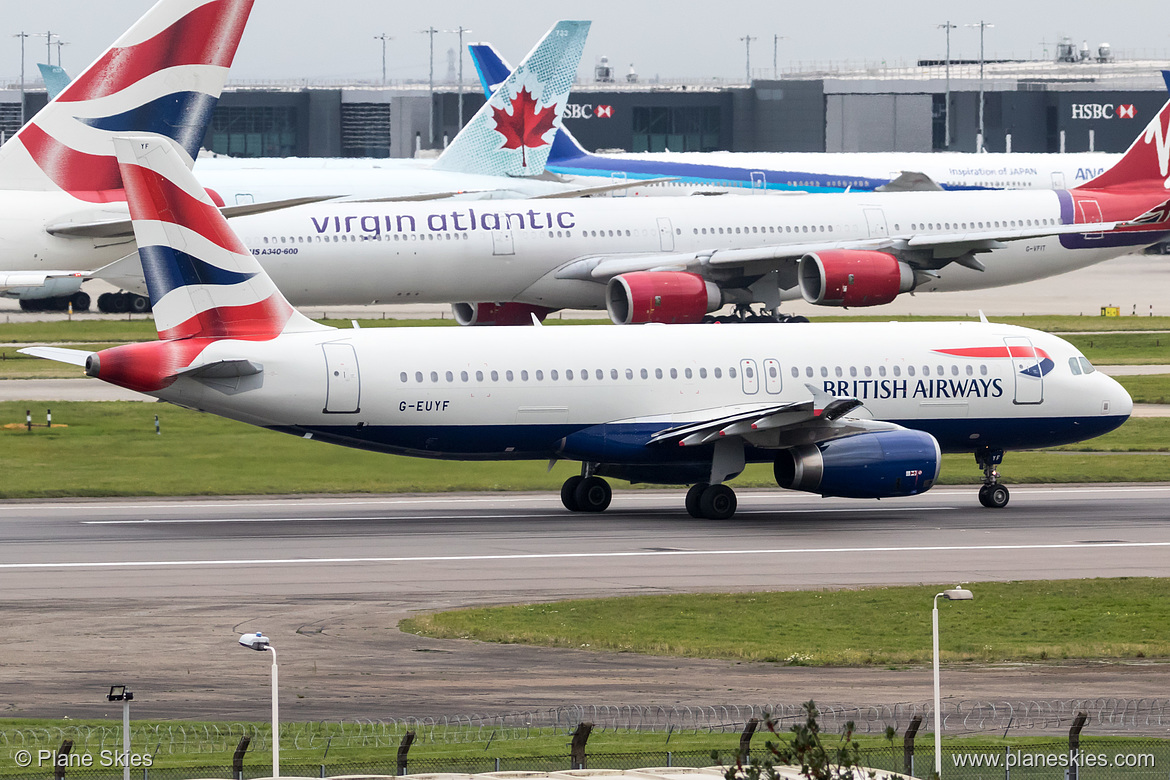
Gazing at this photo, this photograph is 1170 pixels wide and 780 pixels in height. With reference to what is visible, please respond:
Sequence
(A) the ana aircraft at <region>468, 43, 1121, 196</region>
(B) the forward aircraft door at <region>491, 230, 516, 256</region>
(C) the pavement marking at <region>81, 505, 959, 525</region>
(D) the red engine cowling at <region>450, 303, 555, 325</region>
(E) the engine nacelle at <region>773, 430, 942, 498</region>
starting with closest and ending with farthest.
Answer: (E) the engine nacelle at <region>773, 430, 942, 498</region>, (C) the pavement marking at <region>81, 505, 959, 525</region>, (B) the forward aircraft door at <region>491, 230, 516, 256</region>, (D) the red engine cowling at <region>450, 303, 555, 325</region>, (A) the ana aircraft at <region>468, 43, 1121, 196</region>

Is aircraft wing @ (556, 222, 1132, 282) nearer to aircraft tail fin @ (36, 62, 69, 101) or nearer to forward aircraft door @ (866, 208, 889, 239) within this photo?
forward aircraft door @ (866, 208, 889, 239)

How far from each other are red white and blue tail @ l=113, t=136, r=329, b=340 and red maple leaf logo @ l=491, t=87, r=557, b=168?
139 feet

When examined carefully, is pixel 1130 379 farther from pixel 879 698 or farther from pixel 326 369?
pixel 879 698

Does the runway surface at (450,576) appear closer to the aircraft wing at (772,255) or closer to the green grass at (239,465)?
the green grass at (239,465)

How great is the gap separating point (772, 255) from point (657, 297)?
16.6 ft

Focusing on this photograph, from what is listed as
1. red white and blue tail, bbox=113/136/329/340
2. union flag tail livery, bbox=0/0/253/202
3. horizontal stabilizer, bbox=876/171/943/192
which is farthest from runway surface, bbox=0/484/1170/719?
horizontal stabilizer, bbox=876/171/943/192

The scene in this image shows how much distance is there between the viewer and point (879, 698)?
24672 millimetres

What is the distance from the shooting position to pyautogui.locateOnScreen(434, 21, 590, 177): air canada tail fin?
80.6 metres

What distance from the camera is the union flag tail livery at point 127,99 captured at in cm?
3581

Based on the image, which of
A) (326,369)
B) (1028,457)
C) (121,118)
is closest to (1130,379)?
(1028,457)

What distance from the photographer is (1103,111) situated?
17588 centimetres

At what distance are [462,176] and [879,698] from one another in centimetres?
5424

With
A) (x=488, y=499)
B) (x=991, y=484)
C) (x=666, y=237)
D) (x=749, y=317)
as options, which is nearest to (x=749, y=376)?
(x=991, y=484)

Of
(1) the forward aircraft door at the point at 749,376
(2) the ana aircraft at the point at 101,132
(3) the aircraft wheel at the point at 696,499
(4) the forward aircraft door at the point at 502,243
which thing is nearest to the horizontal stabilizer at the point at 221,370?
(2) the ana aircraft at the point at 101,132
